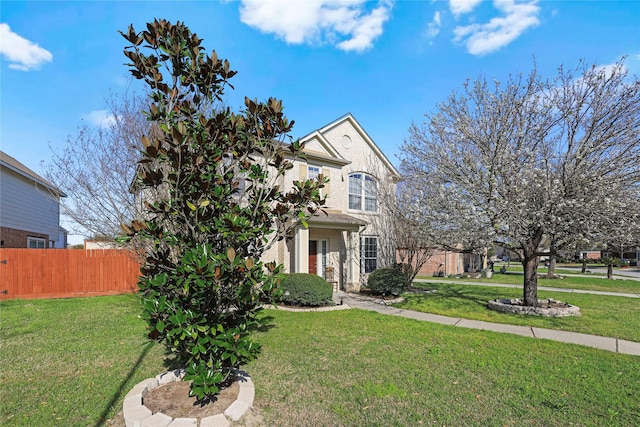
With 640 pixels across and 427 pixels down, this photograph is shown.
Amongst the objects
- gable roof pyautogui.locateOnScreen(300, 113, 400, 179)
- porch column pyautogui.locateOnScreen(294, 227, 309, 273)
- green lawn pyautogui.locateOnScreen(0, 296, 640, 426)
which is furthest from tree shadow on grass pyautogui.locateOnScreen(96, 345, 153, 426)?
gable roof pyautogui.locateOnScreen(300, 113, 400, 179)

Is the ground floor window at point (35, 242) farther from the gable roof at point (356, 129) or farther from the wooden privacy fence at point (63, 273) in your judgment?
the gable roof at point (356, 129)

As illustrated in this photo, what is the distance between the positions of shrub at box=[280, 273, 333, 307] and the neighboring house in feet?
31.0

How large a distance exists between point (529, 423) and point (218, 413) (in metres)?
3.37

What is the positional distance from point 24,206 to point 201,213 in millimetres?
16771

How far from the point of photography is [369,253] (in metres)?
16.1

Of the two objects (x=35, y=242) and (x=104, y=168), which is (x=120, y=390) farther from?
(x=35, y=242)

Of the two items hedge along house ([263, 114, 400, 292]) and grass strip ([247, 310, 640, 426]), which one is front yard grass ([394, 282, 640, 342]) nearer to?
grass strip ([247, 310, 640, 426])

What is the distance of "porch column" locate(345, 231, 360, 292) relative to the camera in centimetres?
1480

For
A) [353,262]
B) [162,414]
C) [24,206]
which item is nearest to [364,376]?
[162,414]

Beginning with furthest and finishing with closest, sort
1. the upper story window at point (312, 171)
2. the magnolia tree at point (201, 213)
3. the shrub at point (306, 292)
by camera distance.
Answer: the upper story window at point (312, 171), the shrub at point (306, 292), the magnolia tree at point (201, 213)

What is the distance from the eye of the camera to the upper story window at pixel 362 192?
51.5 ft

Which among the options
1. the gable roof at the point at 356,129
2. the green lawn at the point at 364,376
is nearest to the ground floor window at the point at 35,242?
the green lawn at the point at 364,376

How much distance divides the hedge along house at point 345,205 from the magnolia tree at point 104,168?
5.50 m

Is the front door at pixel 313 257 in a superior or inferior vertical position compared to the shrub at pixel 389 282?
superior
